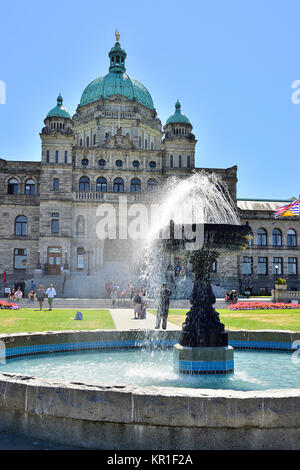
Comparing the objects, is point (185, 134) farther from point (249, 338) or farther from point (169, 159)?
point (249, 338)

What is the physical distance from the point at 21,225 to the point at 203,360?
153ft

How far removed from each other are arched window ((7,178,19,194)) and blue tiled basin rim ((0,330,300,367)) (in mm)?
44754

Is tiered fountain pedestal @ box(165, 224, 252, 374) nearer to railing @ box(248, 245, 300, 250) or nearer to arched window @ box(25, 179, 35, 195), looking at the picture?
arched window @ box(25, 179, 35, 195)

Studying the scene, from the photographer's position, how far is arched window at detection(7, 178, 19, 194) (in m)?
54.2

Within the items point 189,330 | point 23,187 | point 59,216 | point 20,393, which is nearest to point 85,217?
point 59,216

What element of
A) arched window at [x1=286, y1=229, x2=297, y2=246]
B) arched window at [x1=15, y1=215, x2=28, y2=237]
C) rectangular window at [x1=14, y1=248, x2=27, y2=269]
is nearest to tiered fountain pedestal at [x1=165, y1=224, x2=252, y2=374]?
rectangular window at [x1=14, y1=248, x2=27, y2=269]

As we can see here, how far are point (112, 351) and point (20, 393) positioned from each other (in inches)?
258

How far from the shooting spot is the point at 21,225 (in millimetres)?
53125

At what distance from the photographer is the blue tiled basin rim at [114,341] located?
11703mm

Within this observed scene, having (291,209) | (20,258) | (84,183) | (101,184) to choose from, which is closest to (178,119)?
(101,184)

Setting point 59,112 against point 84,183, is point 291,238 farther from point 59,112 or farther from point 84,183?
point 59,112

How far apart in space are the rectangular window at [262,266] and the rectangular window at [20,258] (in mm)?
28294

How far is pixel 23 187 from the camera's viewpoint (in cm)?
5397

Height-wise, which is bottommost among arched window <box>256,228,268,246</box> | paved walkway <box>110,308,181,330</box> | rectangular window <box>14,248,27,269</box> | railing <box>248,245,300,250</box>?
paved walkway <box>110,308,181,330</box>
